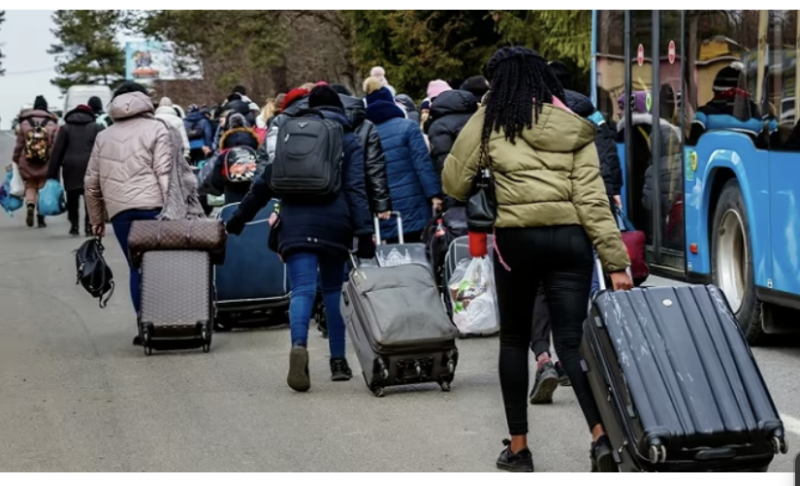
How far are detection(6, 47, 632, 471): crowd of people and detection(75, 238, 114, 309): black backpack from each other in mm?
333

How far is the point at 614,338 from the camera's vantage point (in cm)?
607

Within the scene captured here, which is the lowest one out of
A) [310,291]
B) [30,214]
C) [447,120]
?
[30,214]

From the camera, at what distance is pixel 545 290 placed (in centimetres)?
664

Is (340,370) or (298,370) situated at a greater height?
(298,370)

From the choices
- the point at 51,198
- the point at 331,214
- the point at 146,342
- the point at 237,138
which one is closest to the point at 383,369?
the point at 331,214

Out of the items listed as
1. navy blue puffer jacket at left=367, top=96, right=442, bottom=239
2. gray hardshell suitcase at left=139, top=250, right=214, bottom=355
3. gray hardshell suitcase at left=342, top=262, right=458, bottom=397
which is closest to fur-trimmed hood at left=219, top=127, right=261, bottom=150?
navy blue puffer jacket at left=367, top=96, right=442, bottom=239

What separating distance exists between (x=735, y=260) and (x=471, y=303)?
1721mm

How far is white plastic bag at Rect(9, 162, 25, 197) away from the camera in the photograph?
22.9m

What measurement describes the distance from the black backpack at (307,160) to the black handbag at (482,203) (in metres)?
2.44

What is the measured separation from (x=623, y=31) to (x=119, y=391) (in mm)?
6232

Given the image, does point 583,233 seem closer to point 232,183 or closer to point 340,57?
point 232,183

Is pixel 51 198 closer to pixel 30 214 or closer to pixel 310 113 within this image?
pixel 30 214

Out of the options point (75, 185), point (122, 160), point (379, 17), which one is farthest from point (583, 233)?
point (379, 17)

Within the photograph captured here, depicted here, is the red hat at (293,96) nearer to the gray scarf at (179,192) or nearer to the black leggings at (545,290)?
the gray scarf at (179,192)
